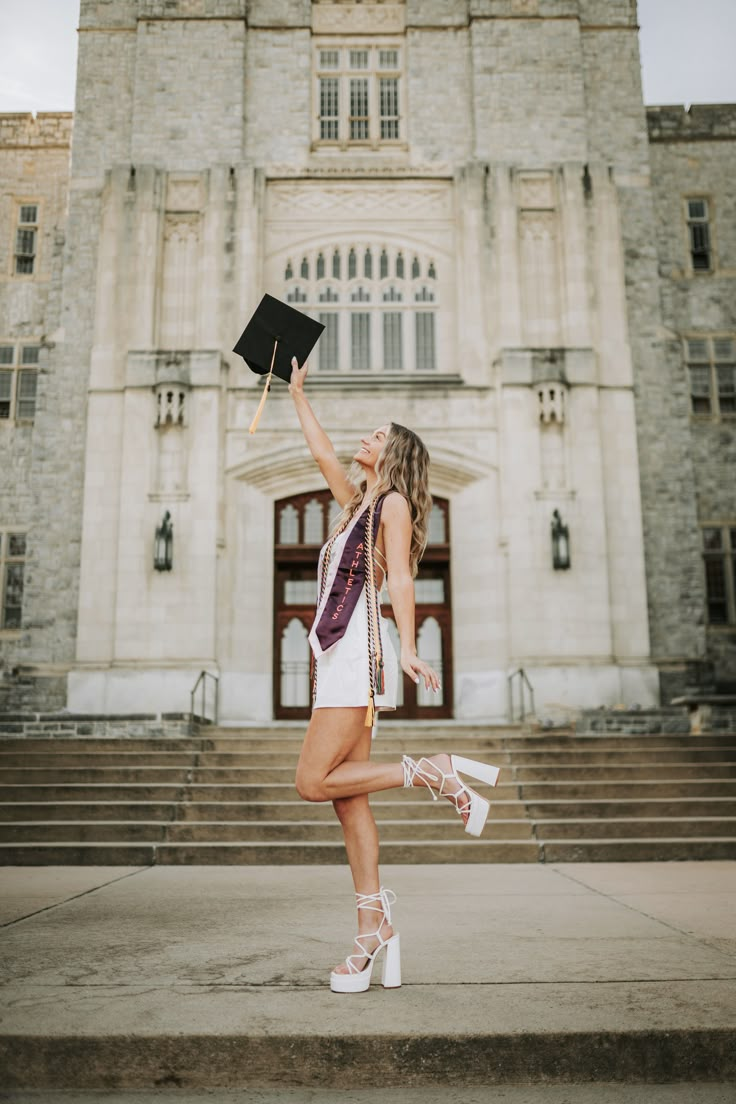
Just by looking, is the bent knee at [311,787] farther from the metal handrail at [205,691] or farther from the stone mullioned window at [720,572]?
the stone mullioned window at [720,572]

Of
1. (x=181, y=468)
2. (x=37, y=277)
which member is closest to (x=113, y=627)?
(x=181, y=468)

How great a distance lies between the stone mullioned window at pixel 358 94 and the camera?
18297mm

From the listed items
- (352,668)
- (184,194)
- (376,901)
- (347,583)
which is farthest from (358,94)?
(376,901)

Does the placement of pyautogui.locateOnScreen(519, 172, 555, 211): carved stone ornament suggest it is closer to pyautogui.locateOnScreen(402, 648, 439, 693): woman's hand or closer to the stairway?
the stairway

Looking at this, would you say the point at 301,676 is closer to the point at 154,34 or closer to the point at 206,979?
the point at 154,34

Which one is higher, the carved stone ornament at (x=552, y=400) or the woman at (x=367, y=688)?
the carved stone ornament at (x=552, y=400)

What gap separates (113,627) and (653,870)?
34.6 ft

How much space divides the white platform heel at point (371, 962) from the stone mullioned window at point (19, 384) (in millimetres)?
16906

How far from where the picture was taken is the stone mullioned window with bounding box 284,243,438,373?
17.3m

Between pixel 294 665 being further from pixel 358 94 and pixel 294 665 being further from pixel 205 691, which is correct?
pixel 358 94

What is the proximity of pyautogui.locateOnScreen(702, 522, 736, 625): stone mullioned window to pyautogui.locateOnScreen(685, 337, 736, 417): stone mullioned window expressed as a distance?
2346 millimetres

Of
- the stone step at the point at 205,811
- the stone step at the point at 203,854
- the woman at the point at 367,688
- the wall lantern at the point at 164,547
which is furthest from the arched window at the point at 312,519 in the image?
the woman at the point at 367,688

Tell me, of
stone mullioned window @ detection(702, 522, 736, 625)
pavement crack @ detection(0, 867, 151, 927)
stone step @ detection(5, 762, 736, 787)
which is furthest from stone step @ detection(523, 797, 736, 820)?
stone mullioned window @ detection(702, 522, 736, 625)

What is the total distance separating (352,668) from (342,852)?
4779 millimetres
